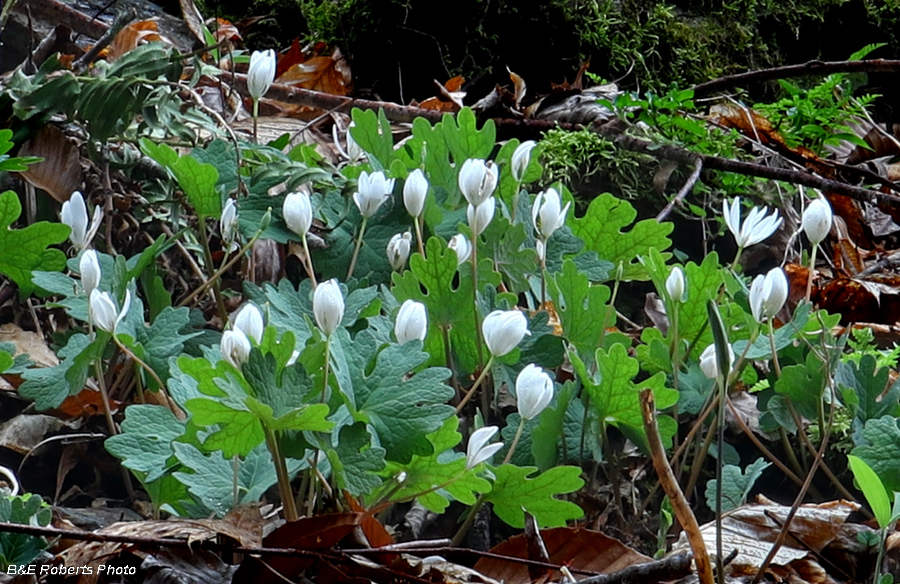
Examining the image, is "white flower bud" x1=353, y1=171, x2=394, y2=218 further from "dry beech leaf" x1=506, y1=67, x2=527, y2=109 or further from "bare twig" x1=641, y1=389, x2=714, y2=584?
"dry beech leaf" x1=506, y1=67, x2=527, y2=109

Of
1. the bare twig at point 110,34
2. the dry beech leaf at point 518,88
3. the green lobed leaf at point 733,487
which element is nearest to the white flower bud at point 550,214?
the green lobed leaf at point 733,487

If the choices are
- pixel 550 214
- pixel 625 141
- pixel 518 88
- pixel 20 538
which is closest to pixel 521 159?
pixel 550 214

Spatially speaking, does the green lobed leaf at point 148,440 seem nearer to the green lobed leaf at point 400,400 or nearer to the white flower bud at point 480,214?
the green lobed leaf at point 400,400

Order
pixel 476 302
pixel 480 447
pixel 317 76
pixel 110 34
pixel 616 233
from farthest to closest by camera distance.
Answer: pixel 317 76, pixel 110 34, pixel 616 233, pixel 476 302, pixel 480 447

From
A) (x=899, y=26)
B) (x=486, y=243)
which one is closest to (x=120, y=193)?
(x=486, y=243)

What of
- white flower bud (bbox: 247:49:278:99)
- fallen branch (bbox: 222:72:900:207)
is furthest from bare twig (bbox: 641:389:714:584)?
fallen branch (bbox: 222:72:900:207)

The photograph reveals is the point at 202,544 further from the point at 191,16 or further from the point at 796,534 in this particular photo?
the point at 191,16
